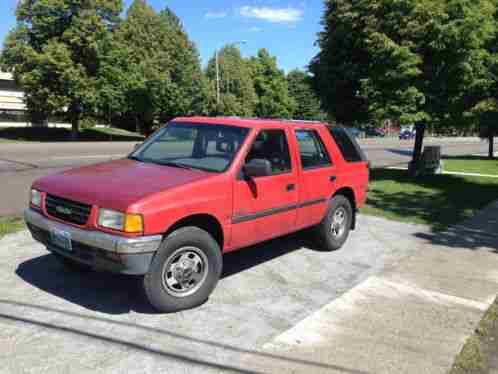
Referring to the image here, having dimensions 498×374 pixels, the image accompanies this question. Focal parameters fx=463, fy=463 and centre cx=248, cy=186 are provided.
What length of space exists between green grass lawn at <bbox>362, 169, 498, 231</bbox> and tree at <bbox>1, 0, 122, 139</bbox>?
26514 mm

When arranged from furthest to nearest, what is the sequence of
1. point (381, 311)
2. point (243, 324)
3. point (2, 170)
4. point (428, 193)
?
point (2, 170) < point (428, 193) < point (381, 311) < point (243, 324)

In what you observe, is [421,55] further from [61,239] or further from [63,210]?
[61,239]

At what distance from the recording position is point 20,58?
34.2 meters

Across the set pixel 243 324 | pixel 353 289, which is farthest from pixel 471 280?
pixel 243 324

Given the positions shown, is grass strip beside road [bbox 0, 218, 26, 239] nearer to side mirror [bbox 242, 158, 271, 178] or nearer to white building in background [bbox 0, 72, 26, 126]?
side mirror [bbox 242, 158, 271, 178]

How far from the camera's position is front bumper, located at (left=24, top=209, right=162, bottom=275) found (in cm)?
373

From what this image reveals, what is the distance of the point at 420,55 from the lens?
1209cm

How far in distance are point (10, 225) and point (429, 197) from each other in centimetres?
888

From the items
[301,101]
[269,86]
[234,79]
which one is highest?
[269,86]

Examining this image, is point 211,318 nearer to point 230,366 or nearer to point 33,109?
point 230,366

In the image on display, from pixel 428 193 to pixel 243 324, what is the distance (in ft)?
29.4

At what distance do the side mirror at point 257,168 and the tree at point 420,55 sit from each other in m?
8.29

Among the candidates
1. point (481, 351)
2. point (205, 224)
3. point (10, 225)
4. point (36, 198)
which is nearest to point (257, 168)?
point (205, 224)

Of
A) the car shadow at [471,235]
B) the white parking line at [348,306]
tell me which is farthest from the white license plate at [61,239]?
the car shadow at [471,235]
